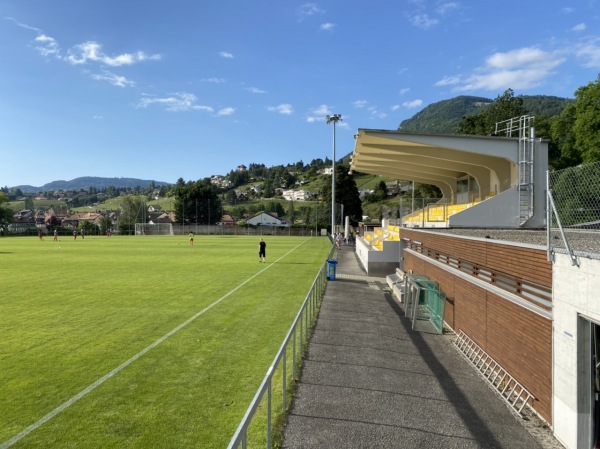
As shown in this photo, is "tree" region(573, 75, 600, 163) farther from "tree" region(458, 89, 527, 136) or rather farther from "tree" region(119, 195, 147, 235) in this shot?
"tree" region(119, 195, 147, 235)

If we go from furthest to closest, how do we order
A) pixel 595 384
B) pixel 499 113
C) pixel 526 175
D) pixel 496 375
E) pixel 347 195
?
pixel 347 195 < pixel 499 113 < pixel 526 175 < pixel 496 375 < pixel 595 384

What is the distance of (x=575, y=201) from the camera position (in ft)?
23.7

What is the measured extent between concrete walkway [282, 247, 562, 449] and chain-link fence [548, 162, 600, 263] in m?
2.76

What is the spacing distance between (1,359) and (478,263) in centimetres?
1029

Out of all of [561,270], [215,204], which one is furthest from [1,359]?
[215,204]

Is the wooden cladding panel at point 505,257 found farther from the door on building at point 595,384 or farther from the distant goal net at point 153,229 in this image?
the distant goal net at point 153,229

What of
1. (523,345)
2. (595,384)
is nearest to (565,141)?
(523,345)

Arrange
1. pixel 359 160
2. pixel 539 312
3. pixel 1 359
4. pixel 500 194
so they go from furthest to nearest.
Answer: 1. pixel 359 160
2. pixel 500 194
3. pixel 1 359
4. pixel 539 312

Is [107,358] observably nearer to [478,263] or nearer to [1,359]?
[1,359]

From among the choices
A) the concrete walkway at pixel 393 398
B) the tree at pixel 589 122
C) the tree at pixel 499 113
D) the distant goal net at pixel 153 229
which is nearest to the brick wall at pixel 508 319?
the concrete walkway at pixel 393 398

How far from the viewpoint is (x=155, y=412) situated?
6.16m

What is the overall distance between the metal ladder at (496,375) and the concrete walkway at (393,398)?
0.61 ft

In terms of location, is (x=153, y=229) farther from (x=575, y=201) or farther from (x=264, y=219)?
(x=575, y=201)

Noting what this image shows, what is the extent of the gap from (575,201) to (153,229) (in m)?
92.8
